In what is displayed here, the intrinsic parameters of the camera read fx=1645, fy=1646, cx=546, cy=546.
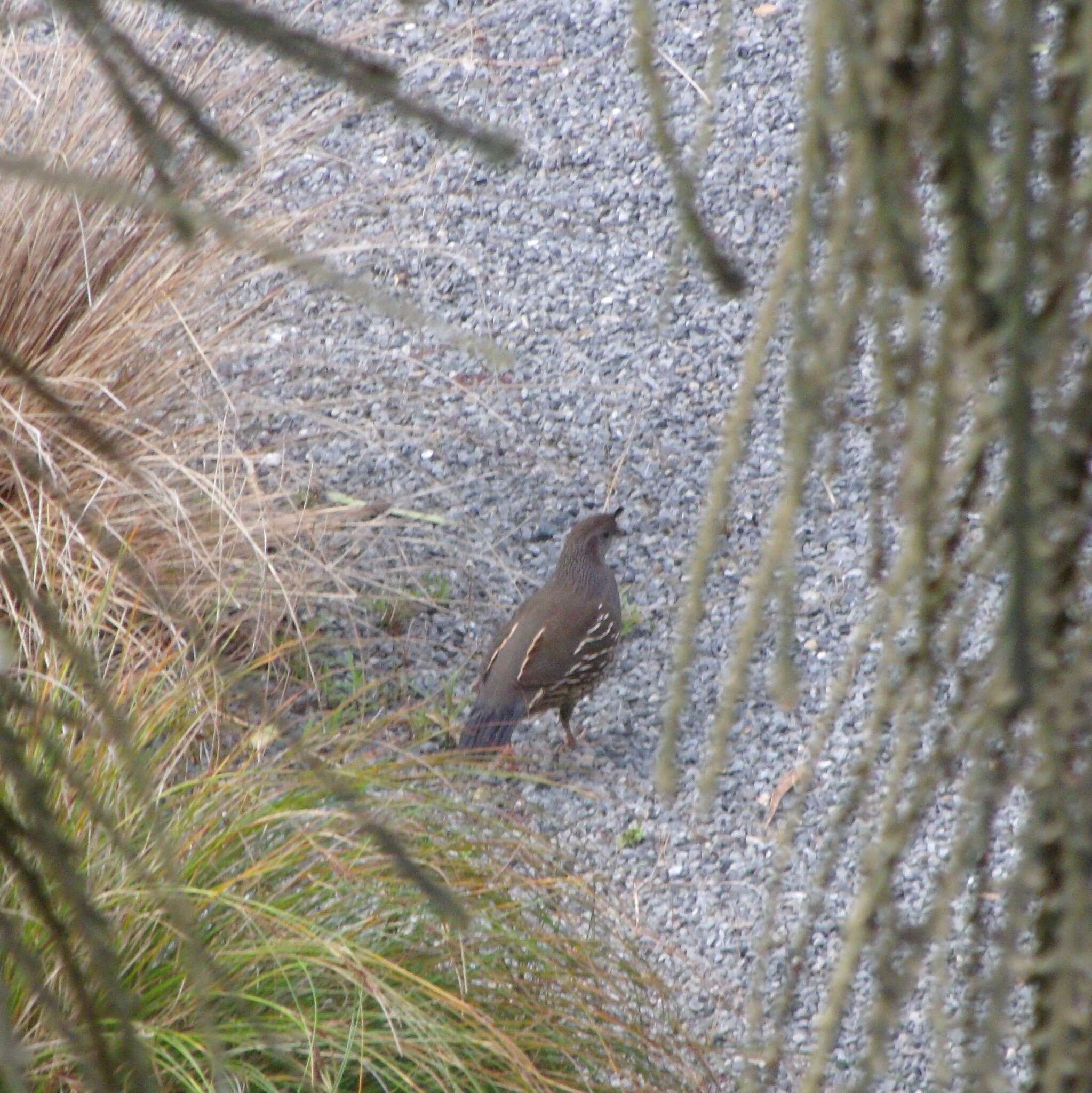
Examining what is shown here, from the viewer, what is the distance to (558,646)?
4.46 meters

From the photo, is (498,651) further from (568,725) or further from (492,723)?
(568,725)

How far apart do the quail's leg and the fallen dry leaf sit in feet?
2.08

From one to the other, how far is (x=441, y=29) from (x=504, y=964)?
17.8 feet

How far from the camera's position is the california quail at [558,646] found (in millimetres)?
4473

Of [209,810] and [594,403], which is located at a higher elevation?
→ [209,810]

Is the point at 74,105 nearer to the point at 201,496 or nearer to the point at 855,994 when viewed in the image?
the point at 201,496

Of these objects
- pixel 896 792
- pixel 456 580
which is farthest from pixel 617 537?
pixel 896 792

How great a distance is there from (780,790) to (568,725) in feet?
2.18

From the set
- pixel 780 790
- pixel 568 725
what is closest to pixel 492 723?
pixel 568 725

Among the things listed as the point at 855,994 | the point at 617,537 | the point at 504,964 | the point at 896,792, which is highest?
the point at 896,792

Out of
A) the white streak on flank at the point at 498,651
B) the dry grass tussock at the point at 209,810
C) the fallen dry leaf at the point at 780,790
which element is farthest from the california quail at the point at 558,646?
the fallen dry leaf at the point at 780,790

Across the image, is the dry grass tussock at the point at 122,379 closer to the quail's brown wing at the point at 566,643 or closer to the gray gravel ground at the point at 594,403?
the gray gravel ground at the point at 594,403

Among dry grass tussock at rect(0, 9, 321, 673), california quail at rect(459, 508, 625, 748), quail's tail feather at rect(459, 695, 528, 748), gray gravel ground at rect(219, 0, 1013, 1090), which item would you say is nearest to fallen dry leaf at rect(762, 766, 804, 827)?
gray gravel ground at rect(219, 0, 1013, 1090)

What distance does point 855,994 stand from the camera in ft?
12.9
